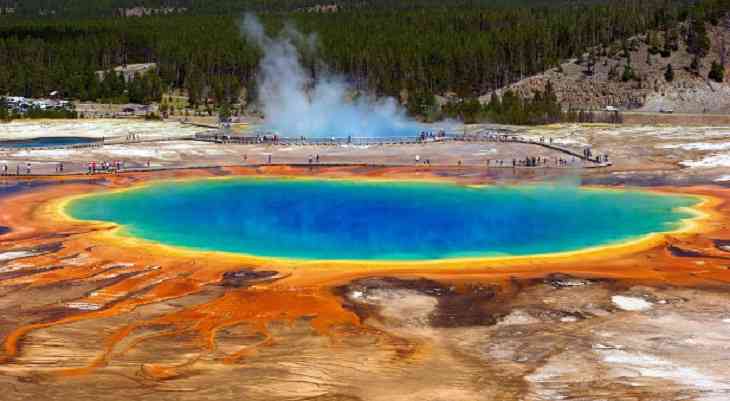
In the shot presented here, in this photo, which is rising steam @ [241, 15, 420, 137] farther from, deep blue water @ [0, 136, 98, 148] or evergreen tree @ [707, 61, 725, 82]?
evergreen tree @ [707, 61, 725, 82]

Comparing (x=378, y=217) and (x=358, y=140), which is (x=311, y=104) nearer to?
(x=358, y=140)

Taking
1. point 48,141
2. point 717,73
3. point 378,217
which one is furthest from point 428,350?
point 717,73

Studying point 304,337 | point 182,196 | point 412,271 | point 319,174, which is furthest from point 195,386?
point 319,174

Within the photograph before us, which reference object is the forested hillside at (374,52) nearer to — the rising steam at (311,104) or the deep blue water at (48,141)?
the rising steam at (311,104)

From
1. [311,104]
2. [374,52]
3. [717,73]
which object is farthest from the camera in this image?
[374,52]

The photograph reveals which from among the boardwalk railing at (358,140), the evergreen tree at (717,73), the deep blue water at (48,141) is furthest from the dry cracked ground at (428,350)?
the evergreen tree at (717,73)

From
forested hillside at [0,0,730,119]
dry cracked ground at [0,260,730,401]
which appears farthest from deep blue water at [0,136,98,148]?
dry cracked ground at [0,260,730,401]
